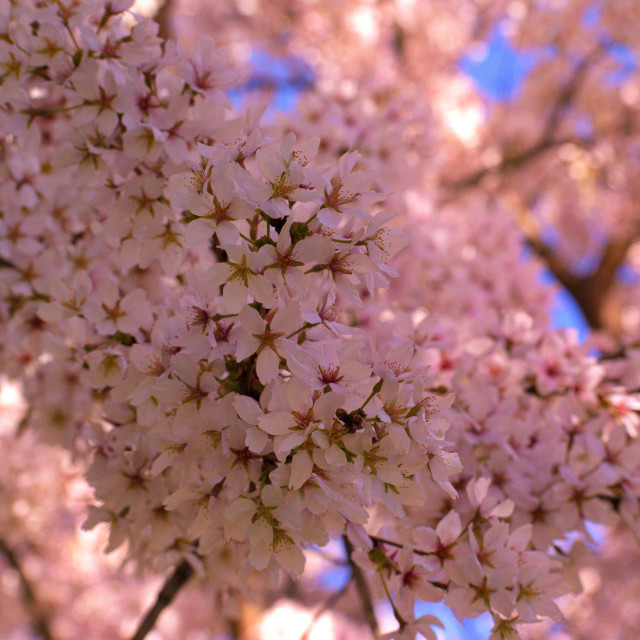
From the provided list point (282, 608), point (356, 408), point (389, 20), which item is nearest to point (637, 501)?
point (356, 408)

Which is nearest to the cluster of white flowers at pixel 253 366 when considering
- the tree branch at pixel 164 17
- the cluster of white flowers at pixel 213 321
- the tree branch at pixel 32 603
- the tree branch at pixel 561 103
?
the cluster of white flowers at pixel 213 321

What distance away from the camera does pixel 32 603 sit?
4.69 m

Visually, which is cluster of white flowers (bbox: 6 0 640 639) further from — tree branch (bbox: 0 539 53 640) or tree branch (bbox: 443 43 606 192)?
tree branch (bbox: 443 43 606 192)

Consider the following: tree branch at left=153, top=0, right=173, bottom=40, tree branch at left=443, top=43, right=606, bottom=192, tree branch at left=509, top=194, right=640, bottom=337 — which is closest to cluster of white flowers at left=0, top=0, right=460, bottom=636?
tree branch at left=153, top=0, right=173, bottom=40

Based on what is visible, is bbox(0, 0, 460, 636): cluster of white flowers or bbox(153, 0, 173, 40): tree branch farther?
bbox(153, 0, 173, 40): tree branch

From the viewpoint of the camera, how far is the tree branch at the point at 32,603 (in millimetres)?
4530

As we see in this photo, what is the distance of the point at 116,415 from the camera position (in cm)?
174

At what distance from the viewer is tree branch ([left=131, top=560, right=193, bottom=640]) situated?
2104 millimetres

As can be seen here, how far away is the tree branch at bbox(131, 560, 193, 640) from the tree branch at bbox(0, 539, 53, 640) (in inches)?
117

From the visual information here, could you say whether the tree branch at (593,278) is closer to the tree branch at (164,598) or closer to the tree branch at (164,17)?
the tree branch at (164,17)

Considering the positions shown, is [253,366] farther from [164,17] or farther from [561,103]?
[561,103]

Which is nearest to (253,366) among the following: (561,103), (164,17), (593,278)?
(164,17)

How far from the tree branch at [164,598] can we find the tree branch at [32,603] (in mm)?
2964

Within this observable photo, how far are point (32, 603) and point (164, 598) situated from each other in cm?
326
